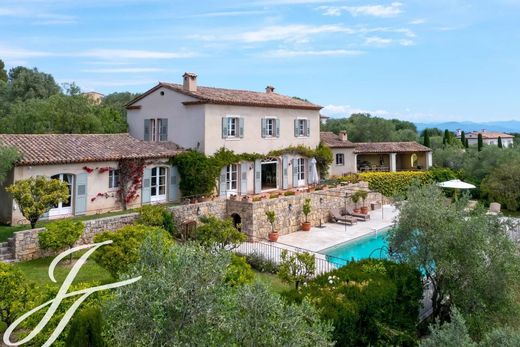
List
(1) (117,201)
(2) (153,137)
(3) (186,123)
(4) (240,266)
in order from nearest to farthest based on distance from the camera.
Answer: (4) (240,266) < (1) (117,201) < (3) (186,123) < (2) (153,137)

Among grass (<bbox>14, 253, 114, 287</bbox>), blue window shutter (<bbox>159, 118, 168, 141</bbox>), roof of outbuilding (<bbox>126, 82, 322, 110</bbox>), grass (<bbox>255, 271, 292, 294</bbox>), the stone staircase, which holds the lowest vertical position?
grass (<bbox>255, 271, 292, 294</bbox>)

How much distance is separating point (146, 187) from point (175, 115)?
661 centimetres

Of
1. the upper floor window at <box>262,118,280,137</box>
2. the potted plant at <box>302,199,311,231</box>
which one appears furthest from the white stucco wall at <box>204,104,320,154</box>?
the potted plant at <box>302,199,311,231</box>

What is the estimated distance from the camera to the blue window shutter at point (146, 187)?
84.6 ft

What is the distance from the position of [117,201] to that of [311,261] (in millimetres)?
14679

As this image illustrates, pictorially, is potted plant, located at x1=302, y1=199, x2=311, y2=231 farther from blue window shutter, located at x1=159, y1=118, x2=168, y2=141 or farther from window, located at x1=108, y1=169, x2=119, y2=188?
window, located at x1=108, y1=169, x2=119, y2=188

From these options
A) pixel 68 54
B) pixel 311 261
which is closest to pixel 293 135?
pixel 311 261

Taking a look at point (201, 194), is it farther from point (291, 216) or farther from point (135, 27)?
point (135, 27)

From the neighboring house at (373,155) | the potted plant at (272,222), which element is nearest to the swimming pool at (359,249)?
the potted plant at (272,222)

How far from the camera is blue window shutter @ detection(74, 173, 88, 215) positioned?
2242 cm

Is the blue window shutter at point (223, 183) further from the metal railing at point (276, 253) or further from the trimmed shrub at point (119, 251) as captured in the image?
the trimmed shrub at point (119, 251)

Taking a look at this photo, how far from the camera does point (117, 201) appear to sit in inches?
974

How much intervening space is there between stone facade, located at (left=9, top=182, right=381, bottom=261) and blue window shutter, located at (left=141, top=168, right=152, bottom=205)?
Result: 3.73 metres

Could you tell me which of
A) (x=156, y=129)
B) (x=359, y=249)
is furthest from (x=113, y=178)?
(x=359, y=249)
